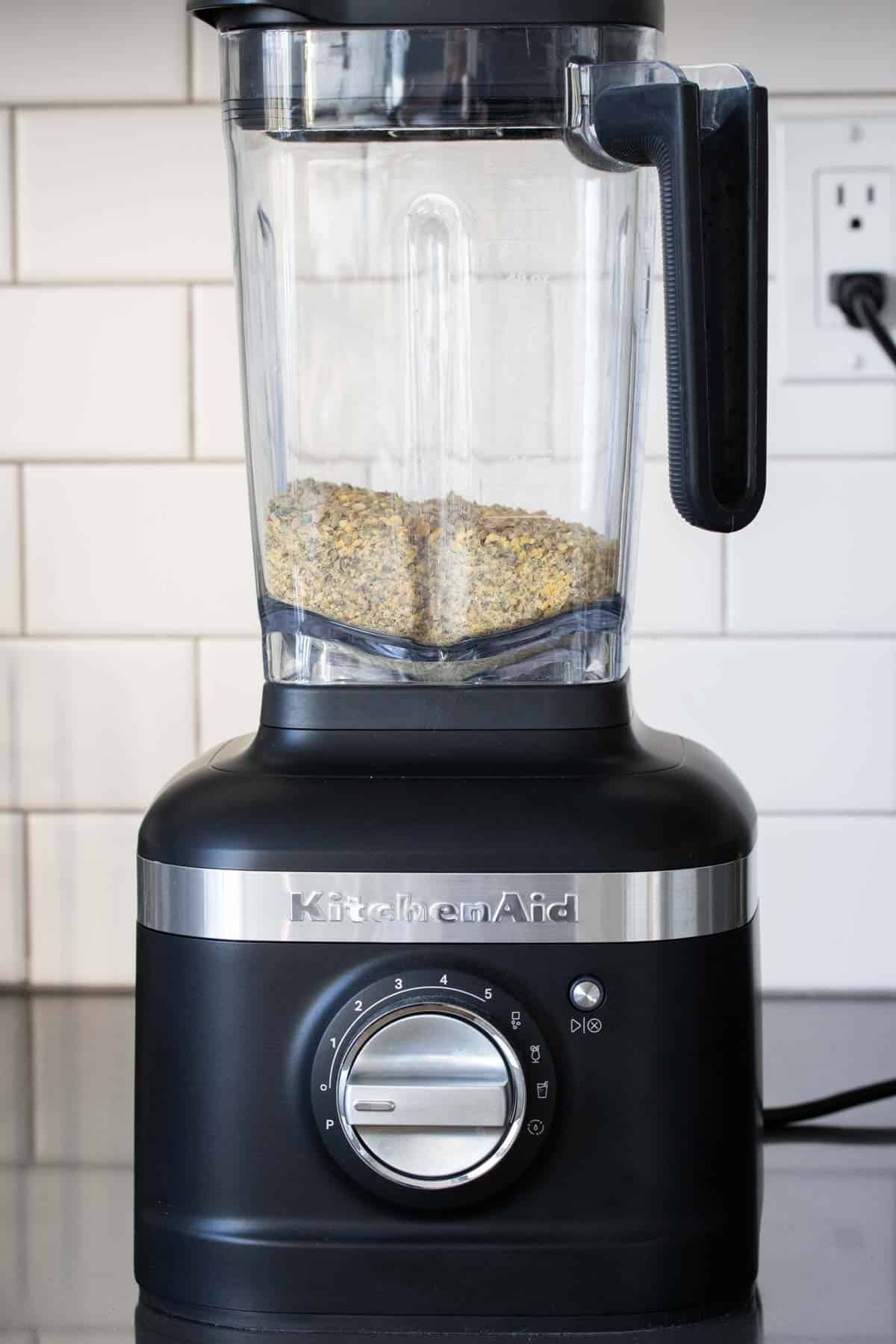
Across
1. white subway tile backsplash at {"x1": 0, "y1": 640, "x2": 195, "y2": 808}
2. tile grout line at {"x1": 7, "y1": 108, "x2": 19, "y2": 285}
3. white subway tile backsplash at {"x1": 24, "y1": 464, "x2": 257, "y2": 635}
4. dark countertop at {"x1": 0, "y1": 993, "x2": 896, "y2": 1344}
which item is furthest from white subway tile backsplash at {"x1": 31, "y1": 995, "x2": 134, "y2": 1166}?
tile grout line at {"x1": 7, "y1": 108, "x2": 19, "y2": 285}

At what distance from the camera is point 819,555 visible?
2.90ft

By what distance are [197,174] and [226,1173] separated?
59 cm

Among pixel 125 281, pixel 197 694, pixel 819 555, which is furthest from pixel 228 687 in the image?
pixel 819 555

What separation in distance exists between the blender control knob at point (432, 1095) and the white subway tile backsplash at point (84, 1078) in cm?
24

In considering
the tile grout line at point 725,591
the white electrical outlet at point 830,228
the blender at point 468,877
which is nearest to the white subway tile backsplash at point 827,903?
the tile grout line at point 725,591

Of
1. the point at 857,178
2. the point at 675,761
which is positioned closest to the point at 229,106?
the point at 675,761

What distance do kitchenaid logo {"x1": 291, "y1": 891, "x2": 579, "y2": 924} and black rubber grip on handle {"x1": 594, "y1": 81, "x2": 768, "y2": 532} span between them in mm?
132

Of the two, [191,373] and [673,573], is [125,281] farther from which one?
[673,573]

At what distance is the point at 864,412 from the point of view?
873mm

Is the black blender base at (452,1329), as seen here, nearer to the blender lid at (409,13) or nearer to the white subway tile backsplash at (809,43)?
the blender lid at (409,13)

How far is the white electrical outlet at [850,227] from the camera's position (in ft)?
2.83

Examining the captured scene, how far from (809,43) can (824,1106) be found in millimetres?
572

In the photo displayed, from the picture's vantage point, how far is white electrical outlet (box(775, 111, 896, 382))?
86 cm

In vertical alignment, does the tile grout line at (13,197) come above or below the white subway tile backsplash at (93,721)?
above
